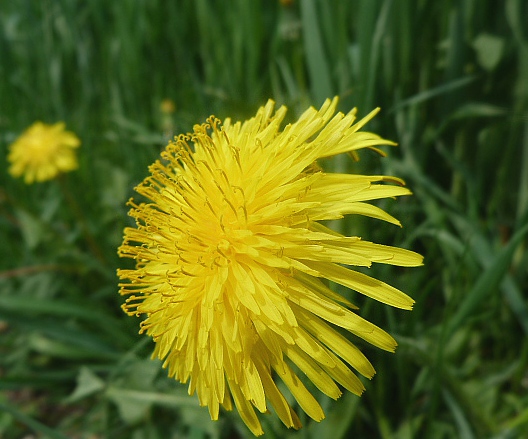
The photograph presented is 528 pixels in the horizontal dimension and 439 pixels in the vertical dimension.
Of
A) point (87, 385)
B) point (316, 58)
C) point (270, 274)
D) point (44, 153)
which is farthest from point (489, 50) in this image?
point (44, 153)

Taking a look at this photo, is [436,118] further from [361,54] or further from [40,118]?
[40,118]

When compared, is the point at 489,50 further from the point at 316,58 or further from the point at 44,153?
the point at 44,153

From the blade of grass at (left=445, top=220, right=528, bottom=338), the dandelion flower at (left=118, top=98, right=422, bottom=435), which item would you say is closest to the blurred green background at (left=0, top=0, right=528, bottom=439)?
the blade of grass at (left=445, top=220, right=528, bottom=338)

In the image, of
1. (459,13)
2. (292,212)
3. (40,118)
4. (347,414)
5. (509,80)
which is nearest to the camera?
(292,212)

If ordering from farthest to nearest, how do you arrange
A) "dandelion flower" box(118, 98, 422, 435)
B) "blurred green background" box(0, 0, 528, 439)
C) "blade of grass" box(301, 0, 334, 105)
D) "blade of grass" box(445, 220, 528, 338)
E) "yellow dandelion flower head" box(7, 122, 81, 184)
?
"yellow dandelion flower head" box(7, 122, 81, 184), "blade of grass" box(301, 0, 334, 105), "blurred green background" box(0, 0, 528, 439), "blade of grass" box(445, 220, 528, 338), "dandelion flower" box(118, 98, 422, 435)

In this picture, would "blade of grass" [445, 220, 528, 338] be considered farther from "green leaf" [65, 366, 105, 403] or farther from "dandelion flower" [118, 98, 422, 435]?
→ "green leaf" [65, 366, 105, 403]

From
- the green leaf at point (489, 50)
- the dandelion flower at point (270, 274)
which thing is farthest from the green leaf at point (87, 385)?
the green leaf at point (489, 50)

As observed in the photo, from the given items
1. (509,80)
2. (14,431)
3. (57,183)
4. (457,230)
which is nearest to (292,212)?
(457,230)
